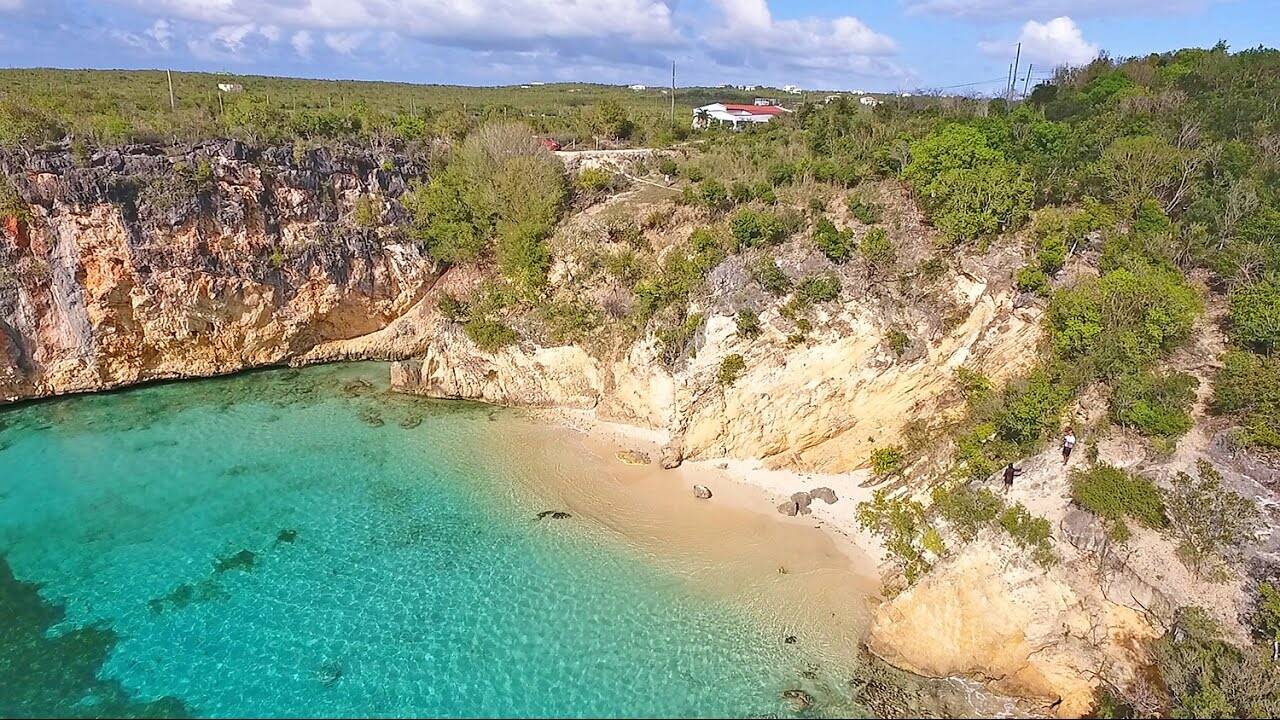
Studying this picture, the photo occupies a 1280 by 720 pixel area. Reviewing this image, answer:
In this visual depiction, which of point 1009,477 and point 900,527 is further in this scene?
point 900,527

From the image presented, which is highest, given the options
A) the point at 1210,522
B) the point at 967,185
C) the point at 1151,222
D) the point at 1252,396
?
the point at 967,185

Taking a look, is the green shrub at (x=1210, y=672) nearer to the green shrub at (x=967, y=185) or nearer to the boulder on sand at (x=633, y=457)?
the green shrub at (x=967, y=185)

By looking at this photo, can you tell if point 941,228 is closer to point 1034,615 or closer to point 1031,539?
point 1031,539

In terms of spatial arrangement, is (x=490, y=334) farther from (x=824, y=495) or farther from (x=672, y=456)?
(x=824, y=495)

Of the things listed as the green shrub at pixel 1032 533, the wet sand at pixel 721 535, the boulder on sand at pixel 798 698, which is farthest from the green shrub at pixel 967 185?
the boulder on sand at pixel 798 698

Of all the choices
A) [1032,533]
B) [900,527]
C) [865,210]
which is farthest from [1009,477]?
[865,210]

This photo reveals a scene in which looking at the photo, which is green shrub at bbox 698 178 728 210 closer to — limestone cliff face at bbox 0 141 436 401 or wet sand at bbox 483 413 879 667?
wet sand at bbox 483 413 879 667
